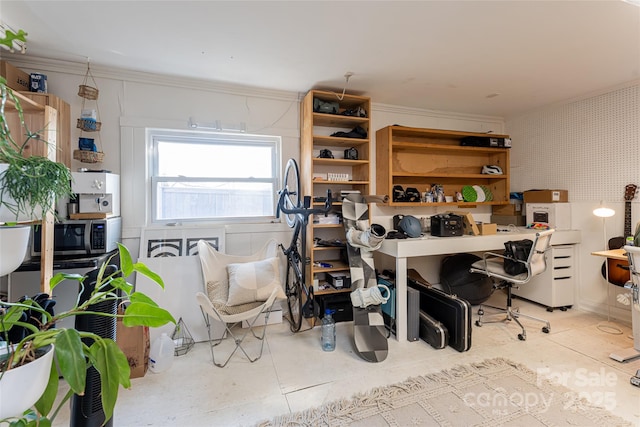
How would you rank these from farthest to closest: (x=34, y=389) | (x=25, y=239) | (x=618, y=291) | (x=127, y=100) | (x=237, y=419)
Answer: (x=618, y=291), (x=127, y=100), (x=237, y=419), (x=25, y=239), (x=34, y=389)

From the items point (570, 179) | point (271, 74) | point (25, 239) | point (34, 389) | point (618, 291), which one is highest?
point (271, 74)

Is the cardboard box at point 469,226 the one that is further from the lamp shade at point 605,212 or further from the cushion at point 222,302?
the cushion at point 222,302

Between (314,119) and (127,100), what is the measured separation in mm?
1763

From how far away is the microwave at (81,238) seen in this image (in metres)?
2.13

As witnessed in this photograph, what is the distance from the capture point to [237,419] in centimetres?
167

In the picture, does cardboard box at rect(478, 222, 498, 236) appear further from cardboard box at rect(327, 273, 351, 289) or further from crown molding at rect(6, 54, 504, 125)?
crown molding at rect(6, 54, 504, 125)

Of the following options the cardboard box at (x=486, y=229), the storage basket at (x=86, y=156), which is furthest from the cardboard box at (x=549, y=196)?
the storage basket at (x=86, y=156)

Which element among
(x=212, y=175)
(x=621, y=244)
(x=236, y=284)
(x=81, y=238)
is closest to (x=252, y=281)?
(x=236, y=284)

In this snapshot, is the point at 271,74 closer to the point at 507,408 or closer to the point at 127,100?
the point at 127,100

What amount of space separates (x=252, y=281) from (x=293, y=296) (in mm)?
647

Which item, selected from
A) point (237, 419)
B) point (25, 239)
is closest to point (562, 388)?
point (237, 419)

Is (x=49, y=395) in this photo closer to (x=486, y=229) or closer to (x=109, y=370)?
(x=109, y=370)

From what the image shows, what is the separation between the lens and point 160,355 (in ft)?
7.03

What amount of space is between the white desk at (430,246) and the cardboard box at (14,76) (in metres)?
3.27
